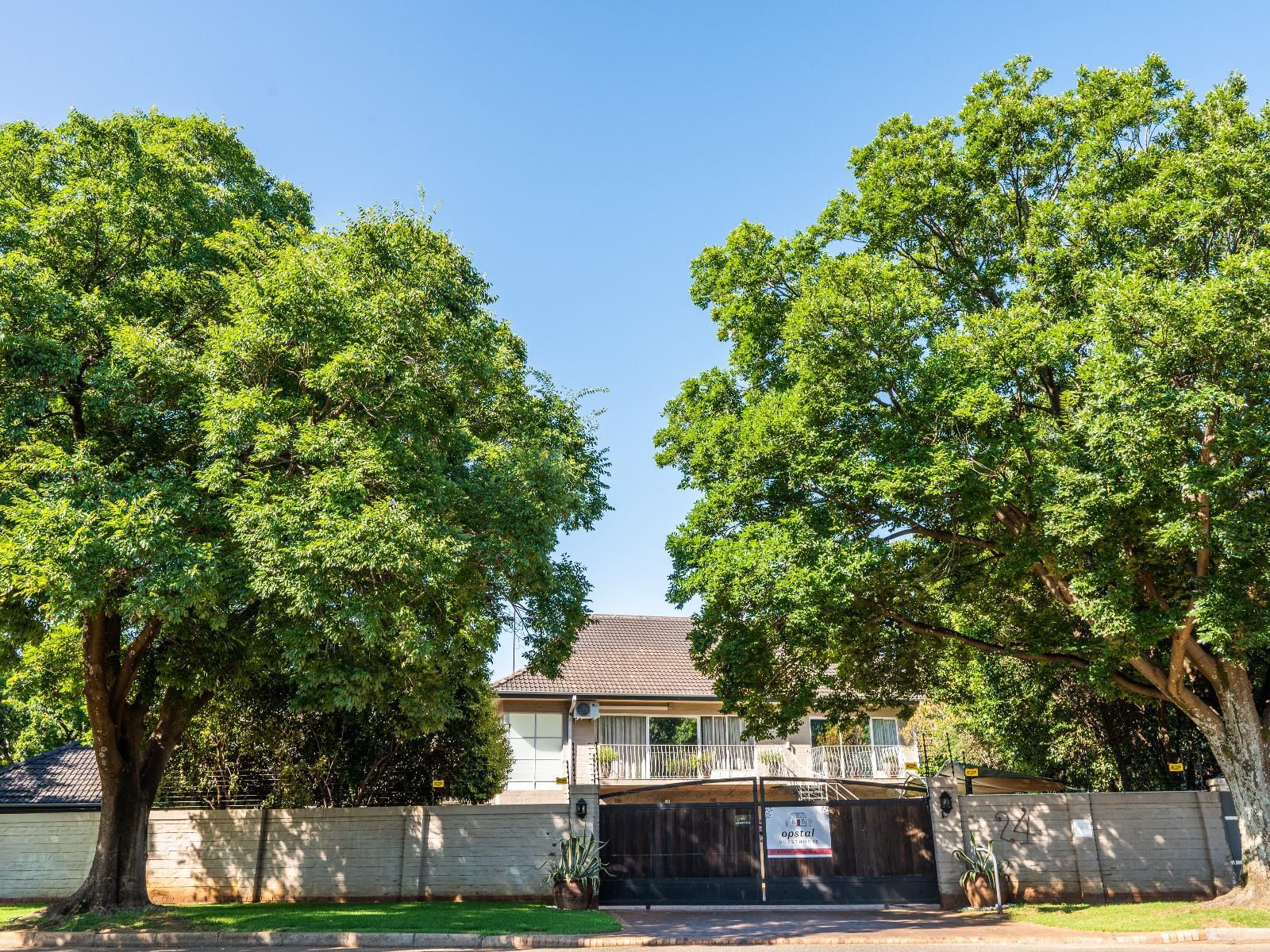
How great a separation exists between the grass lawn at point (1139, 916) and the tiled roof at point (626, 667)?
44.9ft

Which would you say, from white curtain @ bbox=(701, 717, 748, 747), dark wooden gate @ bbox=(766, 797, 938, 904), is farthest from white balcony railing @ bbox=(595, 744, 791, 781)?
dark wooden gate @ bbox=(766, 797, 938, 904)

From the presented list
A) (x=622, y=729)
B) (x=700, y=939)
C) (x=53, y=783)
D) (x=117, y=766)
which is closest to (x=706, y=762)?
(x=622, y=729)

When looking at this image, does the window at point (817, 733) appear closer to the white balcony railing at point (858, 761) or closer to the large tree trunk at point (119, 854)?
the white balcony railing at point (858, 761)

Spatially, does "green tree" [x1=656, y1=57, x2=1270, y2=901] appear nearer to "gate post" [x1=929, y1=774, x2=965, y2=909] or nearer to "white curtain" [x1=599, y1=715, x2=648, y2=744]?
"gate post" [x1=929, y1=774, x2=965, y2=909]

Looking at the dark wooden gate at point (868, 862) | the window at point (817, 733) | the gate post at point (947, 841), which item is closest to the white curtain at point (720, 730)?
the window at point (817, 733)

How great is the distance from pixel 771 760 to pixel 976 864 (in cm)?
1220

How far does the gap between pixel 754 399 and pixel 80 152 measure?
13033mm

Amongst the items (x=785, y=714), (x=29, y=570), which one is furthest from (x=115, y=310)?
(x=785, y=714)

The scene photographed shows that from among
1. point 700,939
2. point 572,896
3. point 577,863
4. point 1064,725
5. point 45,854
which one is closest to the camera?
point 700,939

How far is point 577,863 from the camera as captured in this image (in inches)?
622

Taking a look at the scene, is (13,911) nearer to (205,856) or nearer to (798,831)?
(205,856)

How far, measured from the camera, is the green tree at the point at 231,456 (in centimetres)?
1144

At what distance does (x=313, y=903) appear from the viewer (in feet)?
54.7

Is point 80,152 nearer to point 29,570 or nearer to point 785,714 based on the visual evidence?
point 29,570
